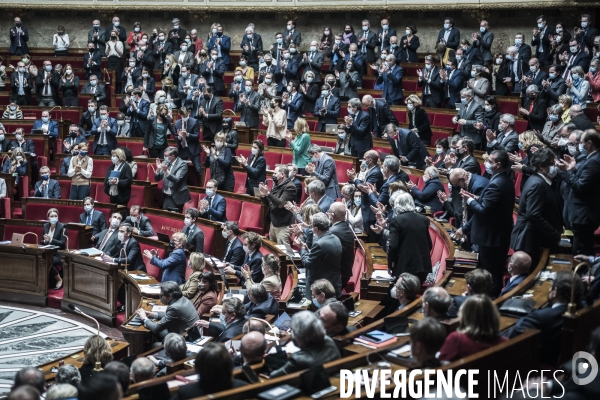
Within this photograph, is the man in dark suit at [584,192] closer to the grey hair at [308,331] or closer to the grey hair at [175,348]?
the grey hair at [308,331]

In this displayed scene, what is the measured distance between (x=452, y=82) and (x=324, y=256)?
19.4 feet

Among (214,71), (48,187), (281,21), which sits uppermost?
(281,21)

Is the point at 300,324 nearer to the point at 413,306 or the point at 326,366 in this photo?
the point at 326,366

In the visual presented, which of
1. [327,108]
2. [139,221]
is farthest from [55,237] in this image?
[327,108]

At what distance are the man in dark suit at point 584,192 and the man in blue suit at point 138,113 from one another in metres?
6.94

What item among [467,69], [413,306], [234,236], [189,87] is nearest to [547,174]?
[413,306]

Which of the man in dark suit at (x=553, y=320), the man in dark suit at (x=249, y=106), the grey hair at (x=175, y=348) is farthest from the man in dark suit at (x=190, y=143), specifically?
the man in dark suit at (x=553, y=320)

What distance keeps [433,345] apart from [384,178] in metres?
3.87

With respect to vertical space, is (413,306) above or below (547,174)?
below

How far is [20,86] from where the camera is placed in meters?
13.0

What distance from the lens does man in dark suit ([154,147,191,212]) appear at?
930 centimetres

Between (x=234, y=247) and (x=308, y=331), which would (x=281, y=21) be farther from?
(x=308, y=331)

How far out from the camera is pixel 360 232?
7.33 m

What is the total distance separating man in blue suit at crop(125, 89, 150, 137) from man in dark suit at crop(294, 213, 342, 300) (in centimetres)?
613
